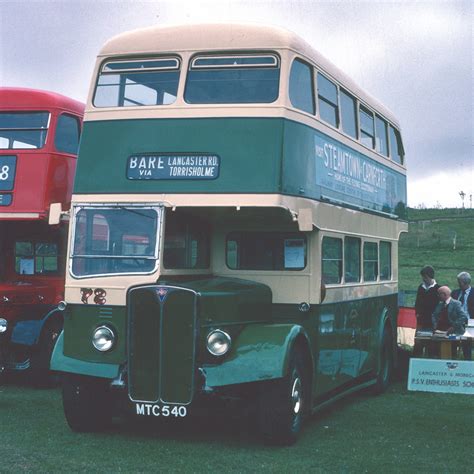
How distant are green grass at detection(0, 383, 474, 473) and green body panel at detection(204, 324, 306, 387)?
0.69 meters

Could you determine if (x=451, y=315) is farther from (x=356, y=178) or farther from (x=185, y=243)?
(x=185, y=243)

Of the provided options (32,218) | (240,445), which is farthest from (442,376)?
(32,218)

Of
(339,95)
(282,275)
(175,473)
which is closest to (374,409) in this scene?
(282,275)

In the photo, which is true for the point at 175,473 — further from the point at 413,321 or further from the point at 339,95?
the point at 413,321

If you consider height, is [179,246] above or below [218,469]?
above

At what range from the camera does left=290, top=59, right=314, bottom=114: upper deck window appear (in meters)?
10.5

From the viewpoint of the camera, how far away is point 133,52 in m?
10.7

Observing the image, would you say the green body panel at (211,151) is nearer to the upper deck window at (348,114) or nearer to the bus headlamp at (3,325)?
the upper deck window at (348,114)

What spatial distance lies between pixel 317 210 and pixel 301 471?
3392 millimetres

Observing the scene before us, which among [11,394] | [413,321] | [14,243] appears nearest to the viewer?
[11,394]

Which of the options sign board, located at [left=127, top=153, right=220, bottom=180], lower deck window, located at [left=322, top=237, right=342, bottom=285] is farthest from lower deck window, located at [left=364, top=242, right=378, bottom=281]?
sign board, located at [left=127, top=153, right=220, bottom=180]

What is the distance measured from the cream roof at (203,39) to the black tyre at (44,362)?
478cm

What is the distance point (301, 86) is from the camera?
424 inches

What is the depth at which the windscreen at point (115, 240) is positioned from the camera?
990cm
